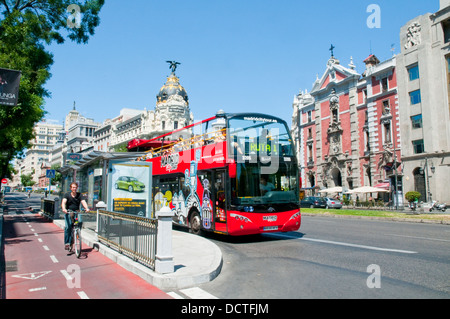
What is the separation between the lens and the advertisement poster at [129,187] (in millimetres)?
11672

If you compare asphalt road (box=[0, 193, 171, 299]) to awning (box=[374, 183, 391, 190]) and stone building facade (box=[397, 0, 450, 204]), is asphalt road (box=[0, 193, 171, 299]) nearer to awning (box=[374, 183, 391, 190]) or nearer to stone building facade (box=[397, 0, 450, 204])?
stone building facade (box=[397, 0, 450, 204])

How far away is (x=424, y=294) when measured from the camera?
5.23 m

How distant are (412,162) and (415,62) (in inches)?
412

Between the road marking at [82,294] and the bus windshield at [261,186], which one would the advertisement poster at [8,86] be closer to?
the road marking at [82,294]

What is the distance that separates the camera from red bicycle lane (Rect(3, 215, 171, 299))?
18.2 feet

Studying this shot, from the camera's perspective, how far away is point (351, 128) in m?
43.9

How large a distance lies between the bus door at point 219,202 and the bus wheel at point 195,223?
1405 millimetres

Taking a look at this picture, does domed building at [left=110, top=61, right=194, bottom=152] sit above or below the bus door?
above

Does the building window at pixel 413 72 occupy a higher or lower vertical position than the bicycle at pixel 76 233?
higher

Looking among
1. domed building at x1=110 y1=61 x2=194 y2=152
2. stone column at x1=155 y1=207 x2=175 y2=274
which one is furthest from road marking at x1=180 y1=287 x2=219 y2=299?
domed building at x1=110 y1=61 x2=194 y2=152

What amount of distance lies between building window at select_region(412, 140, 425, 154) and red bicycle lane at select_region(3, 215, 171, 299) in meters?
34.7

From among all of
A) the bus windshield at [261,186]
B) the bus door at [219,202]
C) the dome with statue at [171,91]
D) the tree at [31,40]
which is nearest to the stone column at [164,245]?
the bus windshield at [261,186]
